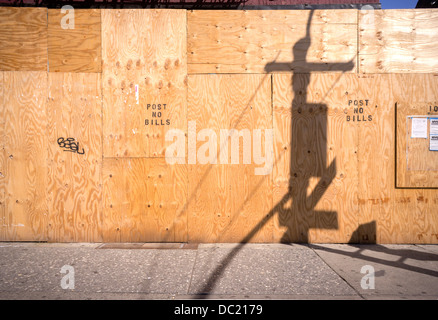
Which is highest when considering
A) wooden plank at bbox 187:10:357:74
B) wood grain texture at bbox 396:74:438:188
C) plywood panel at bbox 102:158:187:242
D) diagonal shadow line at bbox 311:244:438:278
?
wooden plank at bbox 187:10:357:74

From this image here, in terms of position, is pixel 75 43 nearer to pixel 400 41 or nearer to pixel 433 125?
pixel 400 41

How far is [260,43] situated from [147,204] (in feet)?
12.9

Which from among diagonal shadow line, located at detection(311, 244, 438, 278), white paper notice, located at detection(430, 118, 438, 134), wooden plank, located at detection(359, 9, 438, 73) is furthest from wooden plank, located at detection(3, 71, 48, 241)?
white paper notice, located at detection(430, 118, 438, 134)

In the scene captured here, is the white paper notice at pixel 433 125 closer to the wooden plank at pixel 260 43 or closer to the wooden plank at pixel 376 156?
the wooden plank at pixel 376 156

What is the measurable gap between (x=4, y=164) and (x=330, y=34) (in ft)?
23.0

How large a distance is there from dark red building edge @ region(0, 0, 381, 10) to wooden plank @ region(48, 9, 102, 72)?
199 centimetres

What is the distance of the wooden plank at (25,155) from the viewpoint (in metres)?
5.19

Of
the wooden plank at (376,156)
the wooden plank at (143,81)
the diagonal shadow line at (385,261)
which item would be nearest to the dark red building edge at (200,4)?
the wooden plank at (143,81)

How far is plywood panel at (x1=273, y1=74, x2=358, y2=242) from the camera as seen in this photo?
520 cm

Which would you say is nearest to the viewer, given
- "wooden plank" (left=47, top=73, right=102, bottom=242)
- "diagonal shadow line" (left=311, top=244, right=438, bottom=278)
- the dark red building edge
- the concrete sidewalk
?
the concrete sidewalk

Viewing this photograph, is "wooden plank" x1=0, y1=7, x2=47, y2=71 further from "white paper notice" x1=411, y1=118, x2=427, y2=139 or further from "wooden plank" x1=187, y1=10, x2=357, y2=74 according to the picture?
"white paper notice" x1=411, y1=118, x2=427, y2=139

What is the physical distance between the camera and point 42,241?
5.21m
